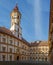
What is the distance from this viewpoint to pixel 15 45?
1999 inches

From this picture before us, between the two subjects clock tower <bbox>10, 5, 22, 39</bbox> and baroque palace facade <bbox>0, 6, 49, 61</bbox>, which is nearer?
baroque palace facade <bbox>0, 6, 49, 61</bbox>

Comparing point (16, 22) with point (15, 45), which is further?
point (16, 22)

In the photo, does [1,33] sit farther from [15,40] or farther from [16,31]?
[16,31]

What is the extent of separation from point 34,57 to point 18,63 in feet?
174

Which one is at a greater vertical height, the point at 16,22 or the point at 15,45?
the point at 16,22

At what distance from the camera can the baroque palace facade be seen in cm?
4472

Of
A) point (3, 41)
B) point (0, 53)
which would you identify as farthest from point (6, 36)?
point (0, 53)

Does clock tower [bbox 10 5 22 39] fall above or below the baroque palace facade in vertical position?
above

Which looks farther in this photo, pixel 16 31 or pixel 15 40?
pixel 16 31

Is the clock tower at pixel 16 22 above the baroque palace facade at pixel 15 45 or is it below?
above

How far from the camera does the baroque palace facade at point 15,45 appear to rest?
44.7 meters

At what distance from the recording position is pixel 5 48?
44906mm

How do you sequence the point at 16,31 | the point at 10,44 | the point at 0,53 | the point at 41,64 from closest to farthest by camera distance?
the point at 41,64 → the point at 0,53 → the point at 10,44 → the point at 16,31

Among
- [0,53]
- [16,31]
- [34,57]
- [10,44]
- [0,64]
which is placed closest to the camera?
[0,64]
